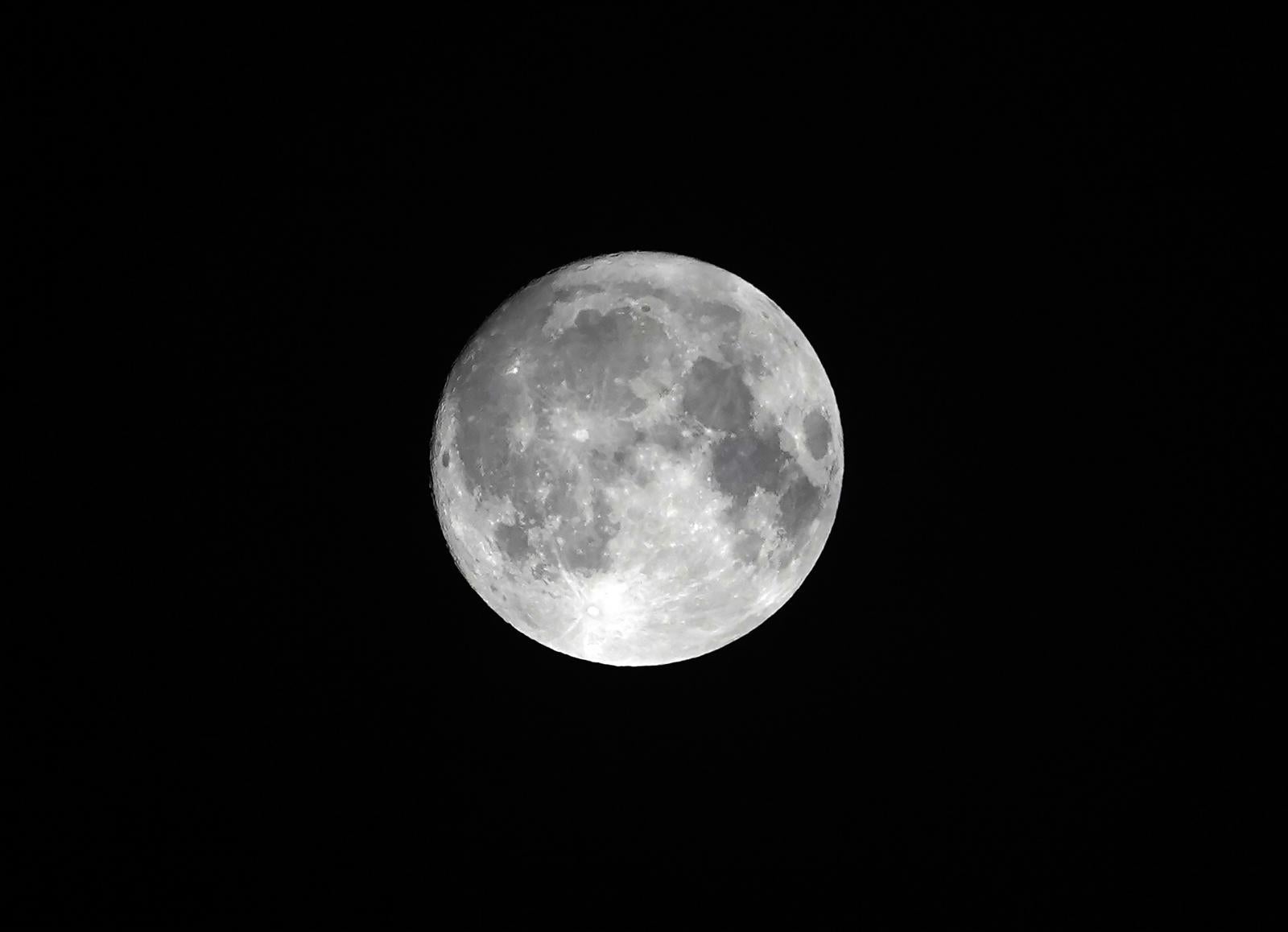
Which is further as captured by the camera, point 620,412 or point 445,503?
point 445,503

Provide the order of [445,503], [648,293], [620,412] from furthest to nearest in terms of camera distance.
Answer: [445,503] < [648,293] < [620,412]

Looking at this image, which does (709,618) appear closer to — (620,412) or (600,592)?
(600,592)

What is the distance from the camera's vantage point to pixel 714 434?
164 inches

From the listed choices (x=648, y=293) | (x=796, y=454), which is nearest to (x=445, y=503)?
(x=648, y=293)

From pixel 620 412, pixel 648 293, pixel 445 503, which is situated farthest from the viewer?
pixel 445 503

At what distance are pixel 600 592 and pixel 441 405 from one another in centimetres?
148

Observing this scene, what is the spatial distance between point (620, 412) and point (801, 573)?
1486 millimetres

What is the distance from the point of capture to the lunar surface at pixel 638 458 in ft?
13.5

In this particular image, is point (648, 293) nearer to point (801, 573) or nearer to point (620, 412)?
point (620, 412)

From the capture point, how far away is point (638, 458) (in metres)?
4.09

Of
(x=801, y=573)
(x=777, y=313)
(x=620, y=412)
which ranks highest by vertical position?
(x=777, y=313)

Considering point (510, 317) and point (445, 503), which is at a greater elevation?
point (510, 317)

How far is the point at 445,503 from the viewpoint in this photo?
4.79m

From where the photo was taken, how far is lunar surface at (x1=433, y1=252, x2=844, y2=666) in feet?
13.5
